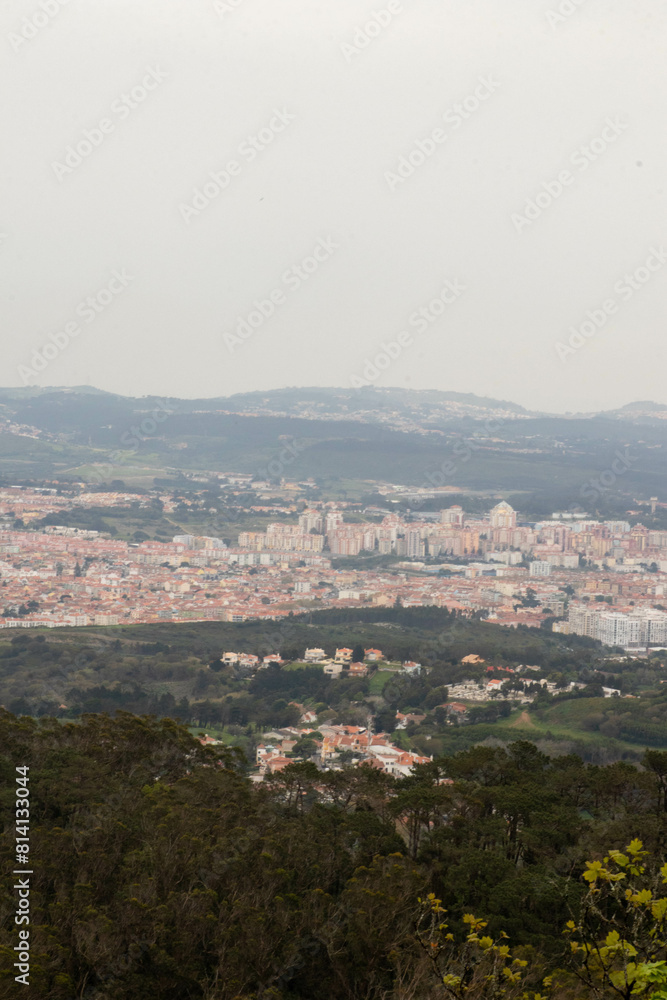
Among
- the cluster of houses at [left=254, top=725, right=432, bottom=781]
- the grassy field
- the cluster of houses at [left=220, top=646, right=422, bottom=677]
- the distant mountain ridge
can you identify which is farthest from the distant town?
the distant mountain ridge

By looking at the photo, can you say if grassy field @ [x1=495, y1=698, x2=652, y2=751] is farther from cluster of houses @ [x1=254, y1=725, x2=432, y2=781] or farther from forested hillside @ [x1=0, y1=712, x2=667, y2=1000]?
forested hillside @ [x1=0, y1=712, x2=667, y2=1000]

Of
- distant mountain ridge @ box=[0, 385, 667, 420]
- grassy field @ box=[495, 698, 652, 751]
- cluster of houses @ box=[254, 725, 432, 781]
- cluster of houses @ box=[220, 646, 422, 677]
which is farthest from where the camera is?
distant mountain ridge @ box=[0, 385, 667, 420]

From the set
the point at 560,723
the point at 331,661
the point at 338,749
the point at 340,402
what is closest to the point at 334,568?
the point at 331,661

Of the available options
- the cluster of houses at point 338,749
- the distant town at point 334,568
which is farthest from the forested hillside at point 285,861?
the distant town at point 334,568

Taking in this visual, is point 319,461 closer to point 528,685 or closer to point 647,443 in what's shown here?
point 647,443

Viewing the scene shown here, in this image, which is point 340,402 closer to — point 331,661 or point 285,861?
point 331,661

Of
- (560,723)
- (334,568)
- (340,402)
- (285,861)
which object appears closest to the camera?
(285,861)

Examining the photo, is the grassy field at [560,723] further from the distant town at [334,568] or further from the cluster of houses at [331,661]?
the distant town at [334,568]

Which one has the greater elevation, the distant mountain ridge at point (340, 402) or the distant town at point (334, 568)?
the distant mountain ridge at point (340, 402)
